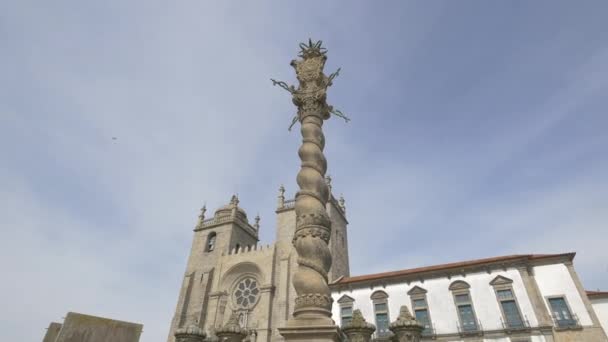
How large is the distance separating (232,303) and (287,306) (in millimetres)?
5868

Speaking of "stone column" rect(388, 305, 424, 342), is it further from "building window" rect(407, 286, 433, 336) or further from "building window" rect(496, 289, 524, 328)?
"building window" rect(496, 289, 524, 328)

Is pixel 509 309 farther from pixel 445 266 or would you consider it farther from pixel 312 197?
pixel 312 197

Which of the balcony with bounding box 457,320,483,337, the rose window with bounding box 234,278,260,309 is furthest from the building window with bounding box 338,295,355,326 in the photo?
the rose window with bounding box 234,278,260,309

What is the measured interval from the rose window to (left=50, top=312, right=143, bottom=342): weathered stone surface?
762 inches

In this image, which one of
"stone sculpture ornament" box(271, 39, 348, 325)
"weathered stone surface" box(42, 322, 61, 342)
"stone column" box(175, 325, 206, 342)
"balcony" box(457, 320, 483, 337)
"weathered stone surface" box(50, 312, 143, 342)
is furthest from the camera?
"balcony" box(457, 320, 483, 337)

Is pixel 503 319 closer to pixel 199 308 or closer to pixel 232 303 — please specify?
pixel 232 303

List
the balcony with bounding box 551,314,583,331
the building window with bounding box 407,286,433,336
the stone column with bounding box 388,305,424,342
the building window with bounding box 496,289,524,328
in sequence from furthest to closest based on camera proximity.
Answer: the building window with bounding box 407,286,433,336 < the building window with bounding box 496,289,524,328 < the balcony with bounding box 551,314,583,331 < the stone column with bounding box 388,305,424,342

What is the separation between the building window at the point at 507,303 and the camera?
17.4m

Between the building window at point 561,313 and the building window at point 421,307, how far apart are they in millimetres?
6094

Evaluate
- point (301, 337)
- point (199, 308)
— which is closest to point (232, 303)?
point (199, 308)

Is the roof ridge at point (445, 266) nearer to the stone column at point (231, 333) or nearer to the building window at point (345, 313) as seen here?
the building window at point (345, 313)

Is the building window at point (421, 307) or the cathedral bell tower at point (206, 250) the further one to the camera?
the cathedral bell tower at point (206, 250)

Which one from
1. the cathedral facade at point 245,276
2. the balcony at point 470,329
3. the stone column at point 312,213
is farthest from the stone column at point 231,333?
the cathedral facade at point 245,276

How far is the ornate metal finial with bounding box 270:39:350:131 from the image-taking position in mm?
9289
